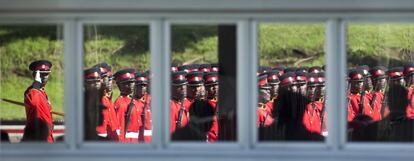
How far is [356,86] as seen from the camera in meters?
6.83

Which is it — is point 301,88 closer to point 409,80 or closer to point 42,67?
point 409,80

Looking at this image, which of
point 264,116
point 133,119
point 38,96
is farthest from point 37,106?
point 264,116

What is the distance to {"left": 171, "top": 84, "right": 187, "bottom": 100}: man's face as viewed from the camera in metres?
6.05

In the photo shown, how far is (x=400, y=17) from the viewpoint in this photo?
3646 millimetres

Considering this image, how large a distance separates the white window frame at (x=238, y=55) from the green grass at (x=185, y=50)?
4.57 feet

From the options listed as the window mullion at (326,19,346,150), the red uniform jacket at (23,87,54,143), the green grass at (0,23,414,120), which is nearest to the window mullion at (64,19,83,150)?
the window mullion at (326,19,346,150)

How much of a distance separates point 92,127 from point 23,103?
266 cm

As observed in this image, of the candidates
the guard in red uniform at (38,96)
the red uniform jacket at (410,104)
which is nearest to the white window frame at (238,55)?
the red uniform jacket at (410,104)

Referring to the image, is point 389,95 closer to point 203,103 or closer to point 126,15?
point 203,103

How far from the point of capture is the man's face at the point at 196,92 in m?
6.12

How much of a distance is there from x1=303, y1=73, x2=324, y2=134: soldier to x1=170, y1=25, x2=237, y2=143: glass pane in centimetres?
63

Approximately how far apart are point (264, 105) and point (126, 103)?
1136mm

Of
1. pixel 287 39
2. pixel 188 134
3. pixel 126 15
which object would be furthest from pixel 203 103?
pixel 126 15

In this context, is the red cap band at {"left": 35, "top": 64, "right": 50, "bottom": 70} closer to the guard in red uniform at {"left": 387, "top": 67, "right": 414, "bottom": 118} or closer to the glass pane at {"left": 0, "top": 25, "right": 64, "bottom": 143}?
the glass pane at {"left": 0, "top": 25, "right": 64, "bottom": 143}
